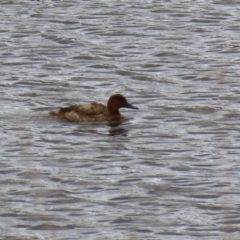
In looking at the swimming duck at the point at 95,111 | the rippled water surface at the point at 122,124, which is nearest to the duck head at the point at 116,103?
the swimming duck at the point at 95,111

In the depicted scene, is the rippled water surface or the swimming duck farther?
the swimming duck

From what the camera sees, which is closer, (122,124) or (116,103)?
(122,124)

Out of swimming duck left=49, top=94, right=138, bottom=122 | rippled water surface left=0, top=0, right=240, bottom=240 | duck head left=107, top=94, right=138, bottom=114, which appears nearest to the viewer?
rippled water surface left=0, top=0, right=240, bottom=240

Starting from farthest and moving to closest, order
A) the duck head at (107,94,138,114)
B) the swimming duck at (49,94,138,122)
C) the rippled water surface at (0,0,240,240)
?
the duck head at (107,94,138,114) → the swimming duck at (49,94,138,122) → the rippled water surface at (0,0,240,240)

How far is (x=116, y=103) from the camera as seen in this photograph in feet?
48.1

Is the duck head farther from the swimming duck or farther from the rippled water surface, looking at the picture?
the rippled water surface

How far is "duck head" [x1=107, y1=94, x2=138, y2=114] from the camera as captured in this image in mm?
14609

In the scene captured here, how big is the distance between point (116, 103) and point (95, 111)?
312 mm

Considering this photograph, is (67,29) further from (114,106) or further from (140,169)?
(140,169)

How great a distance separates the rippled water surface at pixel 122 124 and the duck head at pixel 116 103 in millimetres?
165

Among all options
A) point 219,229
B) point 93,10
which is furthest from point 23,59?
point 219,229

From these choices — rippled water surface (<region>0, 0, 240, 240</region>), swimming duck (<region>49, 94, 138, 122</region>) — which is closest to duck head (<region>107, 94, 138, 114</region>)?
swimming duck (<region>49, 94, 138, 122</region>)

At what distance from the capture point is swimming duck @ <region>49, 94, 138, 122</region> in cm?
1427

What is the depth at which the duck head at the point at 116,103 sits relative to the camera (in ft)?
47.9
